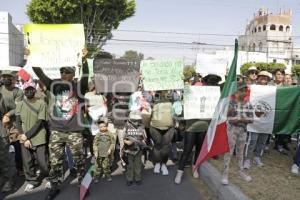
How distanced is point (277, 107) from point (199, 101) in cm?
198

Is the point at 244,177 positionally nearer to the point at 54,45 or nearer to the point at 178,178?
the point at 178,178

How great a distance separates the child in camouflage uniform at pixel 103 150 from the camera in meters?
6.63

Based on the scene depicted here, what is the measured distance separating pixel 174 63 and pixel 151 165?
7.13ft

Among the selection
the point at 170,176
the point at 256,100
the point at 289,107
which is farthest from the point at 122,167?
the point at 289,107

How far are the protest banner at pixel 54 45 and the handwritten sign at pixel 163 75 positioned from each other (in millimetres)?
1483

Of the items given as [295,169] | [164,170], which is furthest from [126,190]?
[295,169]

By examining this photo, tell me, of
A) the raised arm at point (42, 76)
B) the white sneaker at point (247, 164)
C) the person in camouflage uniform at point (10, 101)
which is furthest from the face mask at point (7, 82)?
the white sneaker at point (247, 164)

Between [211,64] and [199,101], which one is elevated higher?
[211,64]

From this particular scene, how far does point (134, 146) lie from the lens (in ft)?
21.9

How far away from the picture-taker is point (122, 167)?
24.5 ft

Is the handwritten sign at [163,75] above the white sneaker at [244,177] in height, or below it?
above

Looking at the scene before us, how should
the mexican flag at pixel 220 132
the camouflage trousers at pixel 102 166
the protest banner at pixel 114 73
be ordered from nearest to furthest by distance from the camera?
1. the mexican flag at pixel 220 132
2. the camouflage trousers at pixel 102 166
3. the protest banner at pixel 114 73

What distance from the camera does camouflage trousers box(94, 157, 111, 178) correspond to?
21.6ft

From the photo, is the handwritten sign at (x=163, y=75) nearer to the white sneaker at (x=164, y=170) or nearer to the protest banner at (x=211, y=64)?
the white sneaker at (x=164, y=170)
